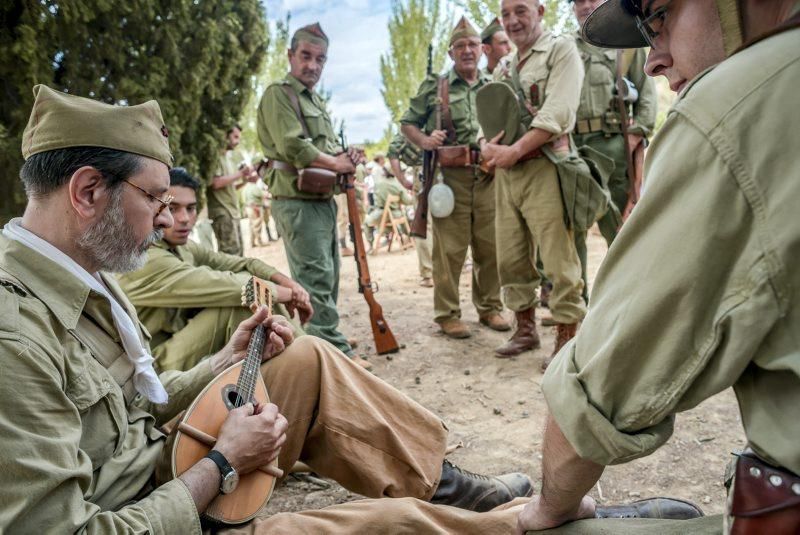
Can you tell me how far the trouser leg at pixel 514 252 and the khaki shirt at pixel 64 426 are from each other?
319 cm

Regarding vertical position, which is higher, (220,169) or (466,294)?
(220,169)

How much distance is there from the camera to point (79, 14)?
359cm

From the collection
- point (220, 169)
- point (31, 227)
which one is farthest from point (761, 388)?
point (220, 169)

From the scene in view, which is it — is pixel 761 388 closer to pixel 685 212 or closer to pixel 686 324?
pixel 686 324

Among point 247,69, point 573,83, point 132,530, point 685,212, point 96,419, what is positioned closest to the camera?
point 685,212

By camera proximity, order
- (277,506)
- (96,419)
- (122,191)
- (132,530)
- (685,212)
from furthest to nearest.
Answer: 1. (277,506)
2. (122,191)
3. (96,419)
4. (132,530)
5. (685,212)

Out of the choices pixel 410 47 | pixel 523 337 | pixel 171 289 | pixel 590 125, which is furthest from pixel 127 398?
pixel 410 47

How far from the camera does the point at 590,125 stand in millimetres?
4867

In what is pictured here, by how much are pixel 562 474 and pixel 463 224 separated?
4282mm

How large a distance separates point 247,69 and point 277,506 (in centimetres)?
498

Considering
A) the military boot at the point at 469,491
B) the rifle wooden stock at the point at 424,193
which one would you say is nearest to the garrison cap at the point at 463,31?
the rifle wooden stock at the point at 424,193

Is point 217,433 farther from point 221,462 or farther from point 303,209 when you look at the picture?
point 303,209

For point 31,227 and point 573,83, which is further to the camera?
point 573,83

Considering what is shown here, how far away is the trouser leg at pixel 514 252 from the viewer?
14.5 ft
